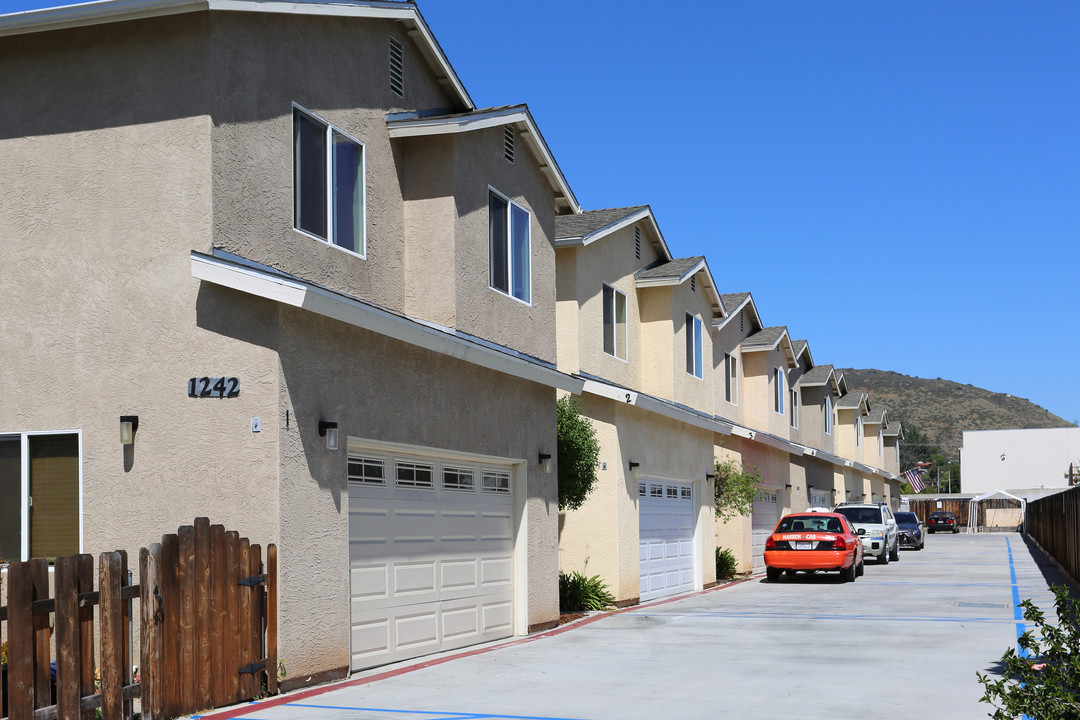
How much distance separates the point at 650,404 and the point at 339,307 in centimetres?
1131

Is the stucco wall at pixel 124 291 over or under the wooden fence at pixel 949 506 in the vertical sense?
over

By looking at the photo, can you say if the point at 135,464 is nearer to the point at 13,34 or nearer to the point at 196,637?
the point at 196,637

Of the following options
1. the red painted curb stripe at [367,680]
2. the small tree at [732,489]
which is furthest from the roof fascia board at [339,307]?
the small tree at [732,489]

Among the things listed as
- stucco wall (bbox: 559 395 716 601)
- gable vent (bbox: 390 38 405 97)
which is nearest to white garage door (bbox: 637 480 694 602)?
stucco wall (bbox: 559 395 716 601)

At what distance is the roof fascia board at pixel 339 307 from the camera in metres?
10.4

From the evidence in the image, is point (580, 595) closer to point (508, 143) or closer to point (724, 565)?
point (508, 143)

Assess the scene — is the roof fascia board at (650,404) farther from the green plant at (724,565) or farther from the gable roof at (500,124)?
the green plant at (724,565)

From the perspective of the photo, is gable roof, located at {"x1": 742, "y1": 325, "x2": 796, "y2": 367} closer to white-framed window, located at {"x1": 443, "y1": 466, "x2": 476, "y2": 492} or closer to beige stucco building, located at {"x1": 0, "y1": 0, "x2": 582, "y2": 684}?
white-framed window, located at {"x1": 443, "y1": 466, "x2": 476, "y2": 492}

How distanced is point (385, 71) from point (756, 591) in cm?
1513

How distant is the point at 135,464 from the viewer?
10812 millimetres

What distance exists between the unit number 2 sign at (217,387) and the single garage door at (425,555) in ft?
6.61

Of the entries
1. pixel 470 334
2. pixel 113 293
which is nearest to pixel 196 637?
pixel 113 293

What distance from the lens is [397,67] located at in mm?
14156

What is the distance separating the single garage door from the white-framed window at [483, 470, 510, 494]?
0.01m
